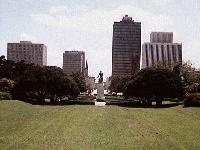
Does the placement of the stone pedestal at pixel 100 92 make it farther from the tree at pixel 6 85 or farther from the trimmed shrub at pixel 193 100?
the trimmed shrub at pixel 193 100

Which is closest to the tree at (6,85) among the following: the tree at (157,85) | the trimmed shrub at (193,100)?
the tree at (157,85)

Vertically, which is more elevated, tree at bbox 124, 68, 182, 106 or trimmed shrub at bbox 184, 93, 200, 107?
tree at bbox 124, 68, 182, 106

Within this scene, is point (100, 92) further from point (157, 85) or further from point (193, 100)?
point (193, 100)

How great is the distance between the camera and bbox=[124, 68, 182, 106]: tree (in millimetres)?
66562

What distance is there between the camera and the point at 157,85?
67.3 m

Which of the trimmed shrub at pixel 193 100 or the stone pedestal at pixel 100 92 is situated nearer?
the trimmed shrub at pixel 193 100

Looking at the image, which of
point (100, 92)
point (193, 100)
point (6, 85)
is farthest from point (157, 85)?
point (6, 85)

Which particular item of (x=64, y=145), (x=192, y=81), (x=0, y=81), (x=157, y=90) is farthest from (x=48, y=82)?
(x=64, y=145)

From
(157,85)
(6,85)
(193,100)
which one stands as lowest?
(193,100)

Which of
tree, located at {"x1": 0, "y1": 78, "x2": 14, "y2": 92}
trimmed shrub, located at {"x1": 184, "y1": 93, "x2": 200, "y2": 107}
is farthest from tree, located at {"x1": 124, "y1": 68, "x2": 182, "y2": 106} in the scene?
tree, located at {"x1": 0, "y1": 78, "x2": 14, "y2": 92}

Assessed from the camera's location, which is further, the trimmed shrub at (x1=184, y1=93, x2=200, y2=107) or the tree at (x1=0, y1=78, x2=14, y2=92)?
the tree at (x1=0, y1=78, x2=14, y2=92)

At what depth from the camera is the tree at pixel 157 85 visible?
66562 mm

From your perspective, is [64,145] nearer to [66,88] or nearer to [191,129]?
[191,129]

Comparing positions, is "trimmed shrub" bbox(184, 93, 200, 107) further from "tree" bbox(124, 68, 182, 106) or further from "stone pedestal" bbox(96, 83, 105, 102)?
"stone pedestal" bbox(96, 83, 105, 102)
